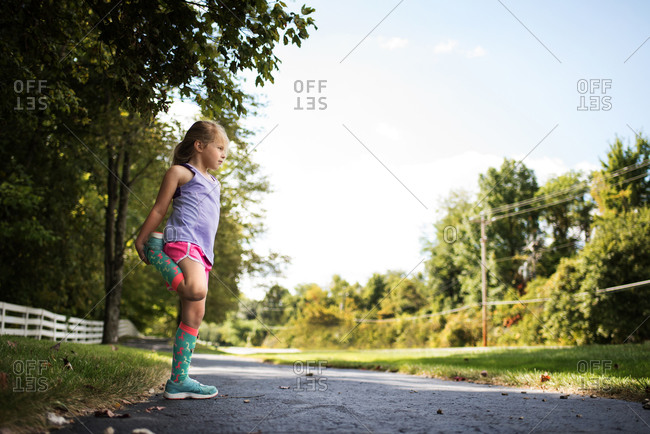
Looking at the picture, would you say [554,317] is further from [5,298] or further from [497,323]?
[5,298]

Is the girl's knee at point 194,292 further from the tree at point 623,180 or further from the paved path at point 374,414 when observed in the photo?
the tree at point 623,180

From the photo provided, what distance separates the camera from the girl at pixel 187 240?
345 centimetres

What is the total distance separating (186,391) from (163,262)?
105 cm

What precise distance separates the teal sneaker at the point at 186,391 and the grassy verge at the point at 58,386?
0.23 m

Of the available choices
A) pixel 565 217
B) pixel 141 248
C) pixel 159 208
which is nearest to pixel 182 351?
pixel 141 248

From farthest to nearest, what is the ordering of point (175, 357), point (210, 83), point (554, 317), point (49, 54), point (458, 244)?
point (458, 244) → point (554, 317) → point (49, 54) → point (210, 83) → point (175, 357)

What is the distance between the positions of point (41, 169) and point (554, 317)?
21213 mm

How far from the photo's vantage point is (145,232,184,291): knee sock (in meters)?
3.41

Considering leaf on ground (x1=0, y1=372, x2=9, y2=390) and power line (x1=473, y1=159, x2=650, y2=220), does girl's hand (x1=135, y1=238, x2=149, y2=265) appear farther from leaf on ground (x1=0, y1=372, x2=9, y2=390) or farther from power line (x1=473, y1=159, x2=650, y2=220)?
power line (x1=473, y1=159, x2=650, y2=220)

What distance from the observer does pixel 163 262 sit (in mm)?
3436

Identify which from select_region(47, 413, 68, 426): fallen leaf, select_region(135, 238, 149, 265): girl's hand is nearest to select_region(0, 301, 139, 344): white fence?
select_region(135, 238, 149, 265): girl's hand

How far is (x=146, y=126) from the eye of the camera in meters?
11.9

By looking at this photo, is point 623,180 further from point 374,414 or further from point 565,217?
point 374,414

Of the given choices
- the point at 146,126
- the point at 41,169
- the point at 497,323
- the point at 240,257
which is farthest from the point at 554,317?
the point at 41,169
